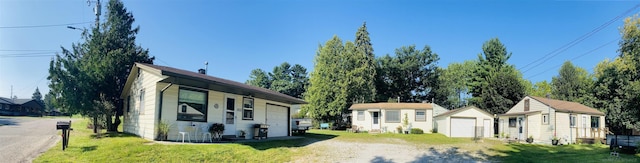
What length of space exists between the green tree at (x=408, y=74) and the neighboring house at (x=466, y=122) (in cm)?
1820

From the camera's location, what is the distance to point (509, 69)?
38906mm

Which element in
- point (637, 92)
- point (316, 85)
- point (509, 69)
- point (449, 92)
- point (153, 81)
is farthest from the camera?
point (449, 92)

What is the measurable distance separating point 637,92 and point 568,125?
956 cm

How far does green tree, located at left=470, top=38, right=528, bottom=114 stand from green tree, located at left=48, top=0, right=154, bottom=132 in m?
31.4

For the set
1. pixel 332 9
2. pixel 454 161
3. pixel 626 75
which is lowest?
pixel 454 161

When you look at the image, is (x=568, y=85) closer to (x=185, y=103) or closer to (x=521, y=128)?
(x=521, y=128)

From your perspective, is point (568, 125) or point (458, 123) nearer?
point (568, 125)

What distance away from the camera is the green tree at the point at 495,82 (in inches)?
1324

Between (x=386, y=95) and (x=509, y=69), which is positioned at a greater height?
(x=509, y=69)

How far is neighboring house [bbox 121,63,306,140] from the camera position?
37.1 feet

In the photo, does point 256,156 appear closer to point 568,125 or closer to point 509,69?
point 568,125

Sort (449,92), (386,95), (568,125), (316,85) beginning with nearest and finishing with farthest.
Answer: (568,125) → (316,85) → (386,95) → (449,92)

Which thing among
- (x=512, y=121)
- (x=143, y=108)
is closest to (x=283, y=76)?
(x=512, y=121)

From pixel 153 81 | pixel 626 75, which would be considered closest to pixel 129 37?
pixel 153 81
